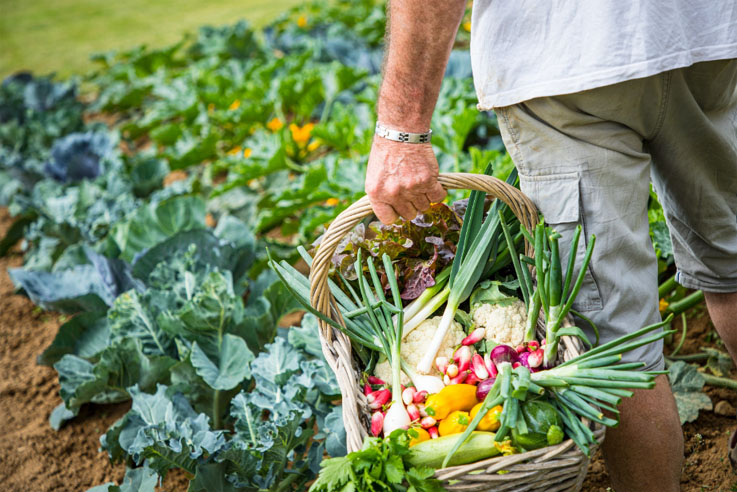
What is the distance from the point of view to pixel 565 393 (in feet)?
4.81

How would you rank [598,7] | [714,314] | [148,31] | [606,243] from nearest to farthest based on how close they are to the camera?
[598,7] < [606,243] < [714,314] < [148,31]

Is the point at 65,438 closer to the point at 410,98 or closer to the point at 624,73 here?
the point at 410,98

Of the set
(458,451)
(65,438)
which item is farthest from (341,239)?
(65,438)

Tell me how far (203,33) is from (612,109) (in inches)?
293

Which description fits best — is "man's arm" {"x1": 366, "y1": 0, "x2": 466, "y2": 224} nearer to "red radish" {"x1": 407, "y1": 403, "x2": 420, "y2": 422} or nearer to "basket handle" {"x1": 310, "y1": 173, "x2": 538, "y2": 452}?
"basket handle" {"x1": 310, "y1": 173, "x2": 538, "y2": 452}

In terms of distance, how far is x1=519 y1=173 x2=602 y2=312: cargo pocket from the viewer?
5.02 feet

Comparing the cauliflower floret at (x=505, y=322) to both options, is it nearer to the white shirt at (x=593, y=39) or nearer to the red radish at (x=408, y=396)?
the red radish at (x=408, y=396)

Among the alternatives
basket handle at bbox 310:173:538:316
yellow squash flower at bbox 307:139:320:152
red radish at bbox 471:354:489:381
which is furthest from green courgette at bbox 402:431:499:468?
yellow squash flower at bbox 307:139:320:152

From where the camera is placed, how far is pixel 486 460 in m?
1.38

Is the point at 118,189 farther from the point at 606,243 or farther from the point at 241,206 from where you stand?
the point at 606,243

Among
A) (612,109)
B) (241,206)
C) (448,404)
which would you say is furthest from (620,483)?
(241,206)

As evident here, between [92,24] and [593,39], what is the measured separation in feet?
48.6

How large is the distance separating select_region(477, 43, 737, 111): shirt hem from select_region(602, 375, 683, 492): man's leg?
2.44 feet

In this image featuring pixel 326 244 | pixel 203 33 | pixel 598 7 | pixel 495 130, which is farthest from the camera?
pixel 203 33
